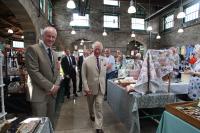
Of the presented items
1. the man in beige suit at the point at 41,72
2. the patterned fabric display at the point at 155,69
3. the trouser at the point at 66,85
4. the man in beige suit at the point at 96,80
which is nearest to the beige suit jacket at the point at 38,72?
the man in beige suit at the point at 41,72

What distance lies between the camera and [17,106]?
3789 mm

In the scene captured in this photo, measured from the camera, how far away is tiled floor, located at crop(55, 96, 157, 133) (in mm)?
3478

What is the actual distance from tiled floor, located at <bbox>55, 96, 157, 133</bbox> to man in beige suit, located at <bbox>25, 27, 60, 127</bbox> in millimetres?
1357

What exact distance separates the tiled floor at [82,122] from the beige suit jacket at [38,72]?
1.45 m

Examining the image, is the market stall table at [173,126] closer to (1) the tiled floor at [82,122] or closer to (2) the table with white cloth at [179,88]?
(1) the tiled floor at [82,122]

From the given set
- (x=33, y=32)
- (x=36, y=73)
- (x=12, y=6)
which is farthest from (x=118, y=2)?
(x=36, y=73)

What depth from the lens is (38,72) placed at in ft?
7.32

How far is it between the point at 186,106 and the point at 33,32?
6578mm

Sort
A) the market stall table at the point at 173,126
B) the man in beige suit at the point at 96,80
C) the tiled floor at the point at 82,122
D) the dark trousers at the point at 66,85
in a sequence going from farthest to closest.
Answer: the dark trousers at the point at 66,85 → the tiled floor at the point at 82,122 → the man in beige suit at the point at 96,80 → the market stall table at the point at 173,126

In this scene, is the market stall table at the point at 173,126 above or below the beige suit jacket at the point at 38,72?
below

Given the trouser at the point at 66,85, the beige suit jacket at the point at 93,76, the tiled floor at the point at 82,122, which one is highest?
the beige suit jacket at the point at 93,76

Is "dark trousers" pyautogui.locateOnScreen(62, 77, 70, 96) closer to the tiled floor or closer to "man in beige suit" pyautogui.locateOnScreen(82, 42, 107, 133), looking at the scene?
the tiled floor

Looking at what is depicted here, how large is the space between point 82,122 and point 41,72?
1.99 meters

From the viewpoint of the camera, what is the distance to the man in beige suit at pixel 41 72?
2.21m
